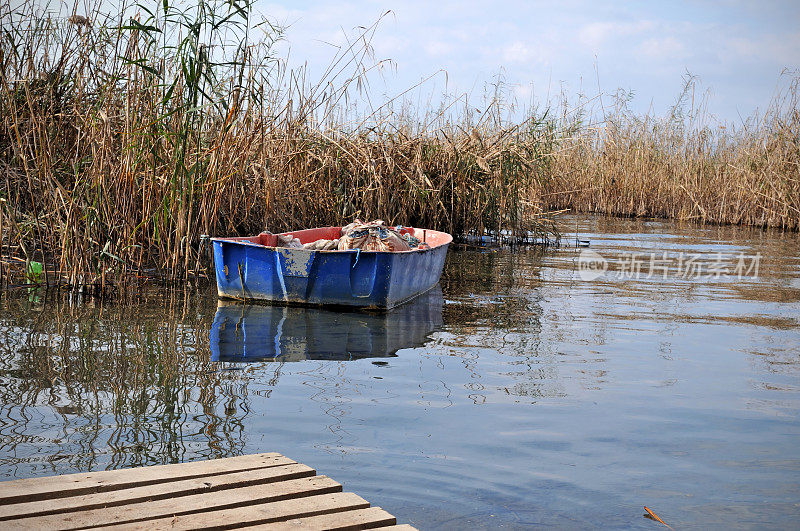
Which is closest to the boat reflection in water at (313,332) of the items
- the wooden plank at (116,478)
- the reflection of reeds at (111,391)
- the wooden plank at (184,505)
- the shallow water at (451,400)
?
the shallow water at (451,400)

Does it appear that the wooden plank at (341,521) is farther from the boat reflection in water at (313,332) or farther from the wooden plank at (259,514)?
the boat reflection in water at (313,332)

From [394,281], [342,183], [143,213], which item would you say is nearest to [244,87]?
[143,213]

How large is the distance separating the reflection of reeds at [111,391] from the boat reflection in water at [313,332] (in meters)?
0.22

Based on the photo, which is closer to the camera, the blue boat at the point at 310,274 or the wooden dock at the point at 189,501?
the wooden dock at the point at 189,501

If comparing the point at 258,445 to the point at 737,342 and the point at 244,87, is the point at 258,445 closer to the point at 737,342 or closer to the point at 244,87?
the point at 737,342

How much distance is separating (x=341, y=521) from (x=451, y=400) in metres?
2.15

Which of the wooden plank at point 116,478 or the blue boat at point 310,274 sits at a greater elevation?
the blue boat at point 310,274

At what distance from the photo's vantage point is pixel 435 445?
3.86 metres

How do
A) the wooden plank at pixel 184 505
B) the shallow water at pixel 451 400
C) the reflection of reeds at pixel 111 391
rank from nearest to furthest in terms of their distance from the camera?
1. the wooden plank at pixel 184 505
2. the shallow water at pixel 451 400
3. the reflection of reeds at pixel 111 391

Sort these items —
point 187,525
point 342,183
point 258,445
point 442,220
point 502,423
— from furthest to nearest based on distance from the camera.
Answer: point 442,220
point 342,183
point 502,423
point 258,445
point 187,525

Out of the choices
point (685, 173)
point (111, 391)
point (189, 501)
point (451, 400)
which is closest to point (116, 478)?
point (189, 501)

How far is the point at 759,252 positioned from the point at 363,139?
6751mm

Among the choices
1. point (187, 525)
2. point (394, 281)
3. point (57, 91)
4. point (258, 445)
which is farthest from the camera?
point (57, 91)

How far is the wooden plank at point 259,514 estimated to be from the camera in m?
2.51
